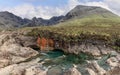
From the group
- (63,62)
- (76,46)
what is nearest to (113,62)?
(63,62)

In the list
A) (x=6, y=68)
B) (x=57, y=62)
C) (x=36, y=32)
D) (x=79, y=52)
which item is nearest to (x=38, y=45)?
(x=36, y=32)

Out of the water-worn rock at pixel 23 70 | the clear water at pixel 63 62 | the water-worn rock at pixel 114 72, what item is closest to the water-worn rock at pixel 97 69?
the water-worn rock at pixel 114 72

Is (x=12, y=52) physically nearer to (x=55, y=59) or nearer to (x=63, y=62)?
(x=55, y=59)

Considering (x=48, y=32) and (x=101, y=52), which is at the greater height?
(x=48, y=32)

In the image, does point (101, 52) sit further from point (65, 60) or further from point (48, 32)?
point (48, 32)

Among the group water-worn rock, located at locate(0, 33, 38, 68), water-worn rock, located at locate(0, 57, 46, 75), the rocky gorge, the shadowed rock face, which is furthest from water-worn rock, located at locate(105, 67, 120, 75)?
water-worn rock, located at locate(0, 33, 38, 68)

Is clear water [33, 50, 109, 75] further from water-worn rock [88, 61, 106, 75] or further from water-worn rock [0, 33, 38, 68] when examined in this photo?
water-worn rock [0, 33, 38, 68]

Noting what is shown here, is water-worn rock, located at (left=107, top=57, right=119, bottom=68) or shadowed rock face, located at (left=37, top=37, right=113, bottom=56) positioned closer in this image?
water-worn rock, located at (left=107, top=57, right=119, bottom=68)

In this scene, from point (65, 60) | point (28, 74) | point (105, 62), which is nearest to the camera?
point (28, 74)
